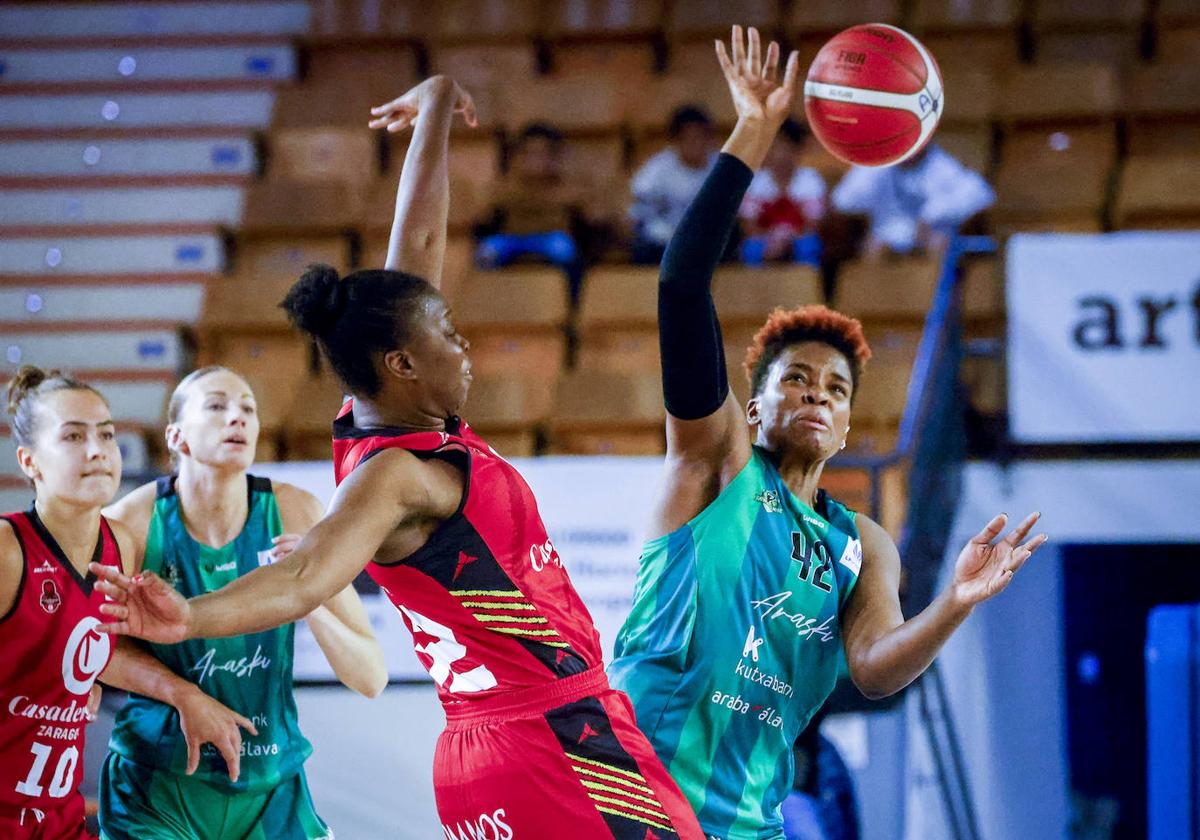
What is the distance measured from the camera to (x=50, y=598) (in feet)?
11.1

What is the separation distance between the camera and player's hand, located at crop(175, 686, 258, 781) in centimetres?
331

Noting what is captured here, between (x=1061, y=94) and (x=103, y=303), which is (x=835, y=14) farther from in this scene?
(x=103, y=303)

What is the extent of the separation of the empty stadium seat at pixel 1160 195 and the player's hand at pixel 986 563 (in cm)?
511

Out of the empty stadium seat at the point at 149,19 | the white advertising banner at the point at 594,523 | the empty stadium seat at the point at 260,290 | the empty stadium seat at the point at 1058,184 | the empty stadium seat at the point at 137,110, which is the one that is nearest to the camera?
the white advertising banner at the point at 594,523

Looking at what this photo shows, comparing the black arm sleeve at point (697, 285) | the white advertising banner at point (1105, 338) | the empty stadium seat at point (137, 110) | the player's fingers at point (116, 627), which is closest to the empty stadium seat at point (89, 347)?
the empty stadium seat at point (137, 110)

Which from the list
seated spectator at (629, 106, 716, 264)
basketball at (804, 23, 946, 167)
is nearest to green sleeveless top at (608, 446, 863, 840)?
basketball at (804, 23, 946, 167)

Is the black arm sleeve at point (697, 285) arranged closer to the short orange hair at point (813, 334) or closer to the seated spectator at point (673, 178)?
the short orange hair at point (813, 334)

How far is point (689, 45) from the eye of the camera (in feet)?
31.0

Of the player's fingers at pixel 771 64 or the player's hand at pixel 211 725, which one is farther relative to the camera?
the player's hand at pixel 211 725

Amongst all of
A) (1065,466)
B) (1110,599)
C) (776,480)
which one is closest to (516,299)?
(1065,466)

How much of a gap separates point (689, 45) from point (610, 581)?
4.66 meters

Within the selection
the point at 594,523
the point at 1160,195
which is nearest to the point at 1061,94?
the point at 1160,195

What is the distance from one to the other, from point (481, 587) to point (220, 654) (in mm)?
1463

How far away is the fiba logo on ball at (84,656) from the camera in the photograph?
11.1ft
